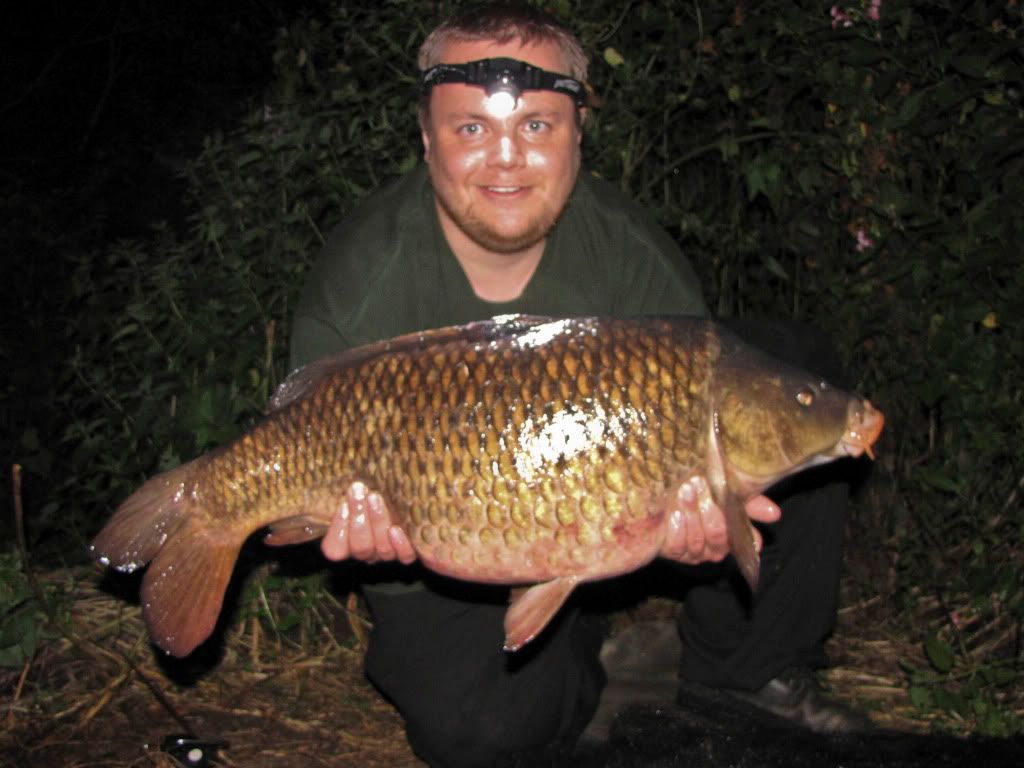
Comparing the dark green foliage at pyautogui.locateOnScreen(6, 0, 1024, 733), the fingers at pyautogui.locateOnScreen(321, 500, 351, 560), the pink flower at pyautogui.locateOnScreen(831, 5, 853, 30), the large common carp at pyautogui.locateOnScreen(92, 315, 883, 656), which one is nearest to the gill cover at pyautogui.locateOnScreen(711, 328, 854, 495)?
the large common carp at pyautogui.locateOnScreen(92, 315, 883, 656)

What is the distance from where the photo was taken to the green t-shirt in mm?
2312

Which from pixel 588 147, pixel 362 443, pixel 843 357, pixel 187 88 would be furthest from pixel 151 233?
pixel 362 443

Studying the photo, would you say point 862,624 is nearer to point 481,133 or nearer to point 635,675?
point 635,675

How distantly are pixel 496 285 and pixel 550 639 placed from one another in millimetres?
745

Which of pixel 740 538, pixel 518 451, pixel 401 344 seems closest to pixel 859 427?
pixel 740 538

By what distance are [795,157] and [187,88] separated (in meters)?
6.62

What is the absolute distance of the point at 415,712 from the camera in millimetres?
2404

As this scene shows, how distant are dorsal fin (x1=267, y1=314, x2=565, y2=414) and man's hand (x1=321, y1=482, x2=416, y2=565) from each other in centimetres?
20

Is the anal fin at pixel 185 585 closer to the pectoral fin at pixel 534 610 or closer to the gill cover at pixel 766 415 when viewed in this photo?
the pectoral fin at pixel 534 610

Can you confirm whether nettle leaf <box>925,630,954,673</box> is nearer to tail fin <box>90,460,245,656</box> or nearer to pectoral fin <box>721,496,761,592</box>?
pectoral fin <box>721,496,761,592</box>

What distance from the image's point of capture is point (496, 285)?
237cm

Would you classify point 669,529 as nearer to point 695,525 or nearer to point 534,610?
point 695,525

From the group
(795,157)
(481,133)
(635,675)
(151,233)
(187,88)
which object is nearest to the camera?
(481,133)

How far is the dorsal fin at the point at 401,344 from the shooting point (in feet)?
6.35
